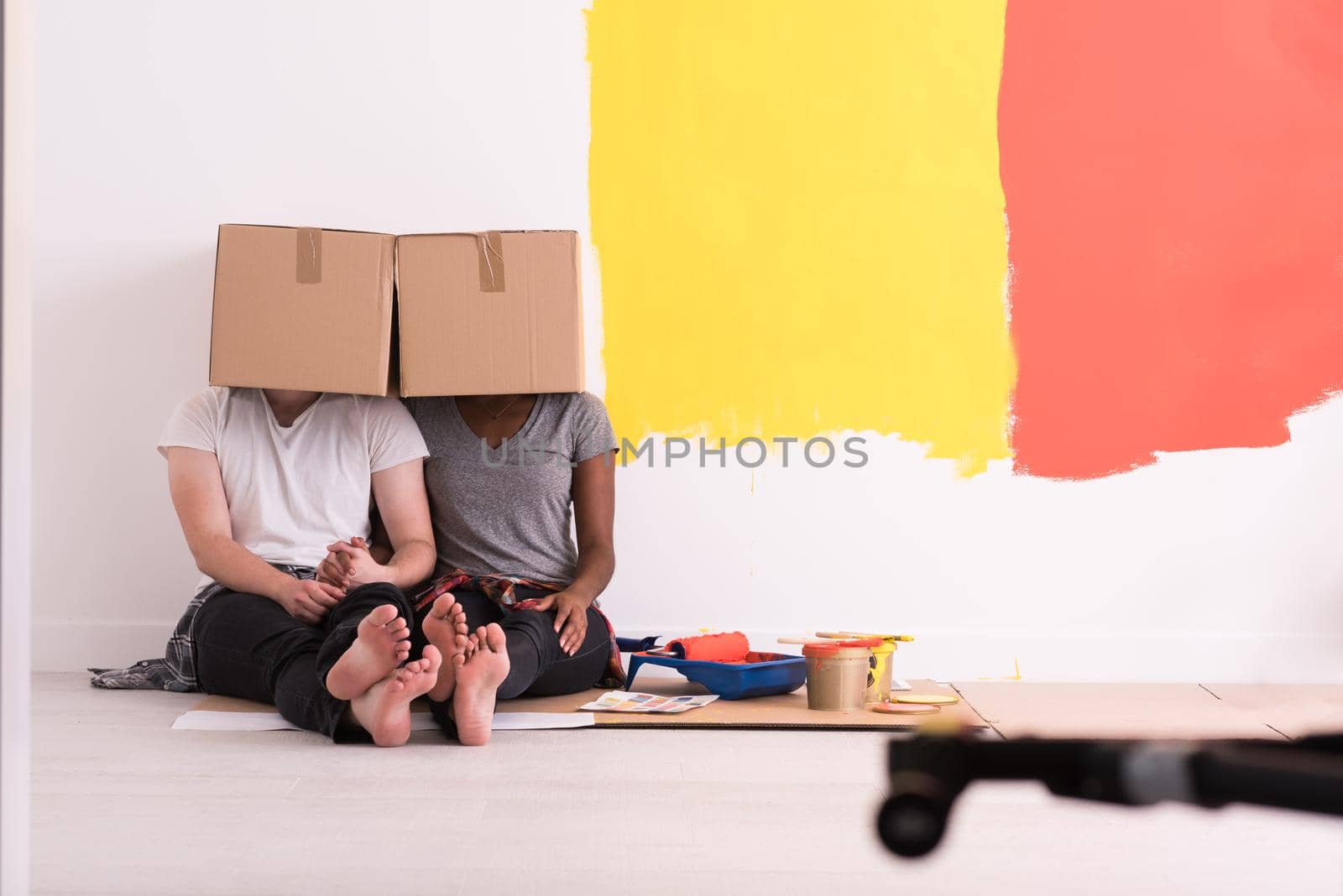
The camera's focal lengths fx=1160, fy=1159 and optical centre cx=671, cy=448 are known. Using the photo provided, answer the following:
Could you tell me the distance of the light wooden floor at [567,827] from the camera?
3.44 feet

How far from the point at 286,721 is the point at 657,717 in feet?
1.82

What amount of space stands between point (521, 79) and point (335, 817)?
1.59 meters

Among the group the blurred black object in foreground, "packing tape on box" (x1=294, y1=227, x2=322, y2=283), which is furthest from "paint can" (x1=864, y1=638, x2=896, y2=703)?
the blurred black object in foreground

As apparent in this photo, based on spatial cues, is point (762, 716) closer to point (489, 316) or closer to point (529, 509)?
point (529, 509)

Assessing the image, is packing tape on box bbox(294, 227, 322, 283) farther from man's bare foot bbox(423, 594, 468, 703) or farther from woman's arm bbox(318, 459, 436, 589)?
man's bare foot bbox(423, 594, 468, 703)

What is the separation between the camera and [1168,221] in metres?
2.36

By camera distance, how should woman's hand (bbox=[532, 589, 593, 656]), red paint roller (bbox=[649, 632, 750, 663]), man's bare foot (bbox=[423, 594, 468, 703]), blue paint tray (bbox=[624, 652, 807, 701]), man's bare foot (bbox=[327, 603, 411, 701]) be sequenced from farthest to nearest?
red paint roller (bbox=[649, 632, 750, 663])
blue paint tray (bbox=[624, 652, 807, 701])
woman's hand (bbox=[532, 589, 593, 656])
man's bare foot (bbox=[423, 594, 468, 703])
man's bare foot (bbox=[327, 603, 411, 701])

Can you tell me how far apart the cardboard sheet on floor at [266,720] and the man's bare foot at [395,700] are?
14cm

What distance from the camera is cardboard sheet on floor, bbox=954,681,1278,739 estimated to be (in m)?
1.78

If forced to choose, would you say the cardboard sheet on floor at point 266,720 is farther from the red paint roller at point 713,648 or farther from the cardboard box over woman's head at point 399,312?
the cardboard box over woman's head at point 399,312

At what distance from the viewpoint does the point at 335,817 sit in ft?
4.04

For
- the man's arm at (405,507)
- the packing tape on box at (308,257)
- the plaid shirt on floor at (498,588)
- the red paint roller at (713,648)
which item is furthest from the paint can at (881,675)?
the packing tape on box at (308,257)

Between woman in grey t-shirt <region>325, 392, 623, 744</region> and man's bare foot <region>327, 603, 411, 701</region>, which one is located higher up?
woman in grey t-shirt <region>325, 392, 623, 744</region>

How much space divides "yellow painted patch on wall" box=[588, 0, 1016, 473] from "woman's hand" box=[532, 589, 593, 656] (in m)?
0.53
